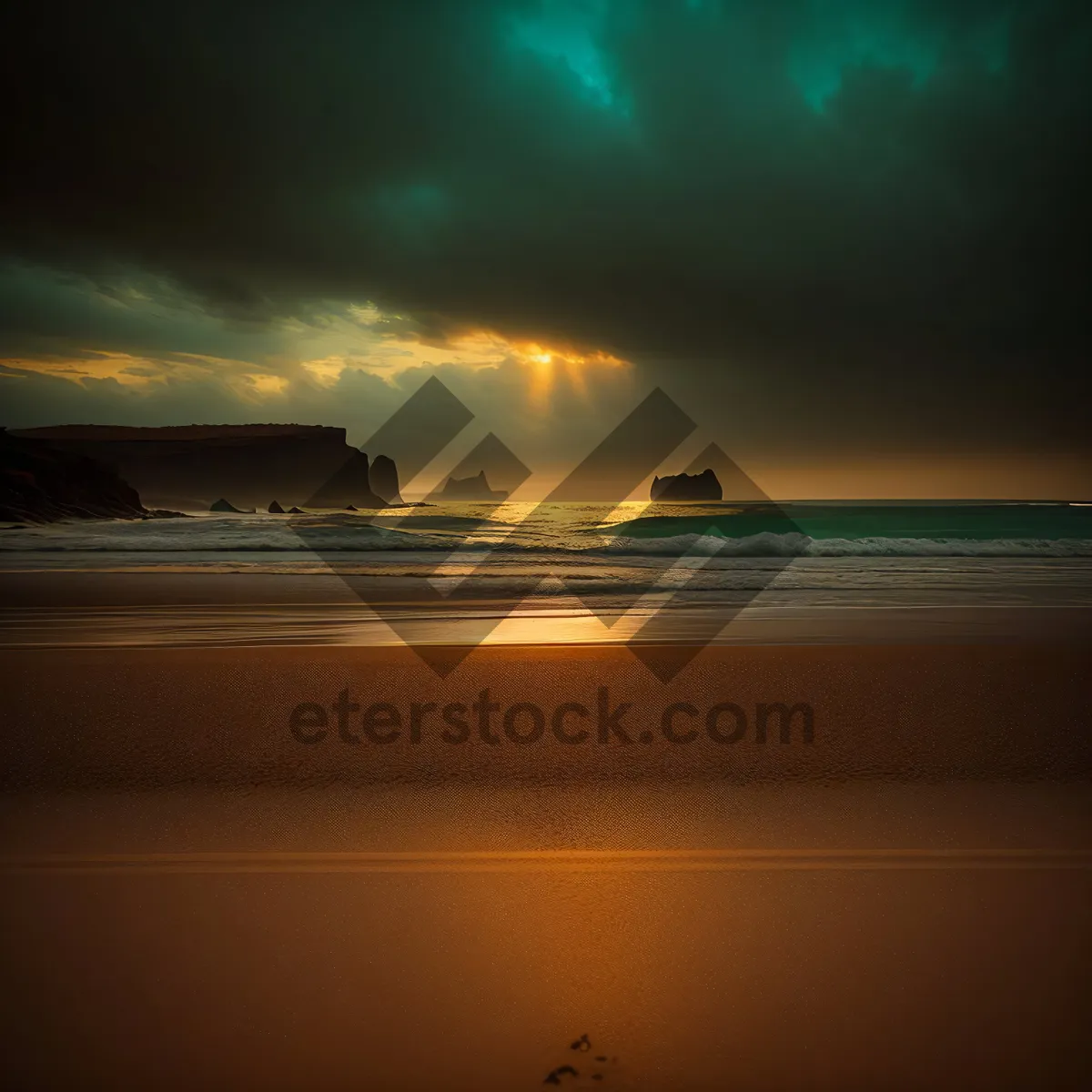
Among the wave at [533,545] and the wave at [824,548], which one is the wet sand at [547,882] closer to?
the wave at [533,545]

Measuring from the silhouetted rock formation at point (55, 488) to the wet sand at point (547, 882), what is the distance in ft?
A: 67.6

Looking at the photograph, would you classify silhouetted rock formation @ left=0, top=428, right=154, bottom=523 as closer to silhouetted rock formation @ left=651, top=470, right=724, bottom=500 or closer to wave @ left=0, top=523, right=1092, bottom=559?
wave @ left=0, top=523, right=1092, bottom=559

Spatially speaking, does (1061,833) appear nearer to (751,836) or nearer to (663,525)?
(751,836)

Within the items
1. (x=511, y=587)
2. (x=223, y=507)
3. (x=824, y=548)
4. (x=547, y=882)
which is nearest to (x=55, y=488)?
(x=223, y=507)

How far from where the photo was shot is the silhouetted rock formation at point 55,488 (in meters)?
20.1

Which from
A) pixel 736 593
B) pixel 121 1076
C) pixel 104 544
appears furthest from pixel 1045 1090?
pixel 104 544

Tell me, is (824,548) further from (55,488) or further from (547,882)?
(55,488)

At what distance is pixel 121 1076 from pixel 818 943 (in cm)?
122

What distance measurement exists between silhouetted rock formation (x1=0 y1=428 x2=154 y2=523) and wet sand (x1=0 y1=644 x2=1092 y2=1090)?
811 inches

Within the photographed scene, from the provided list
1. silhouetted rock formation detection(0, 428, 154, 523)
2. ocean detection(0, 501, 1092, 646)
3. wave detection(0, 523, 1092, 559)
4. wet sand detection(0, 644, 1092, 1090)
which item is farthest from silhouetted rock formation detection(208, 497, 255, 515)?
wet sand detection(0, 644, 1092, 1090)

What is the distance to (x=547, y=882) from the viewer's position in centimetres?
160

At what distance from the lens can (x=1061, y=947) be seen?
135 cm

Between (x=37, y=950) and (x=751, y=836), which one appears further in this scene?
(x=751, y=836)

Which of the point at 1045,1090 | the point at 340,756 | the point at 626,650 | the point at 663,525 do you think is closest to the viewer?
the point at 1045,1090
